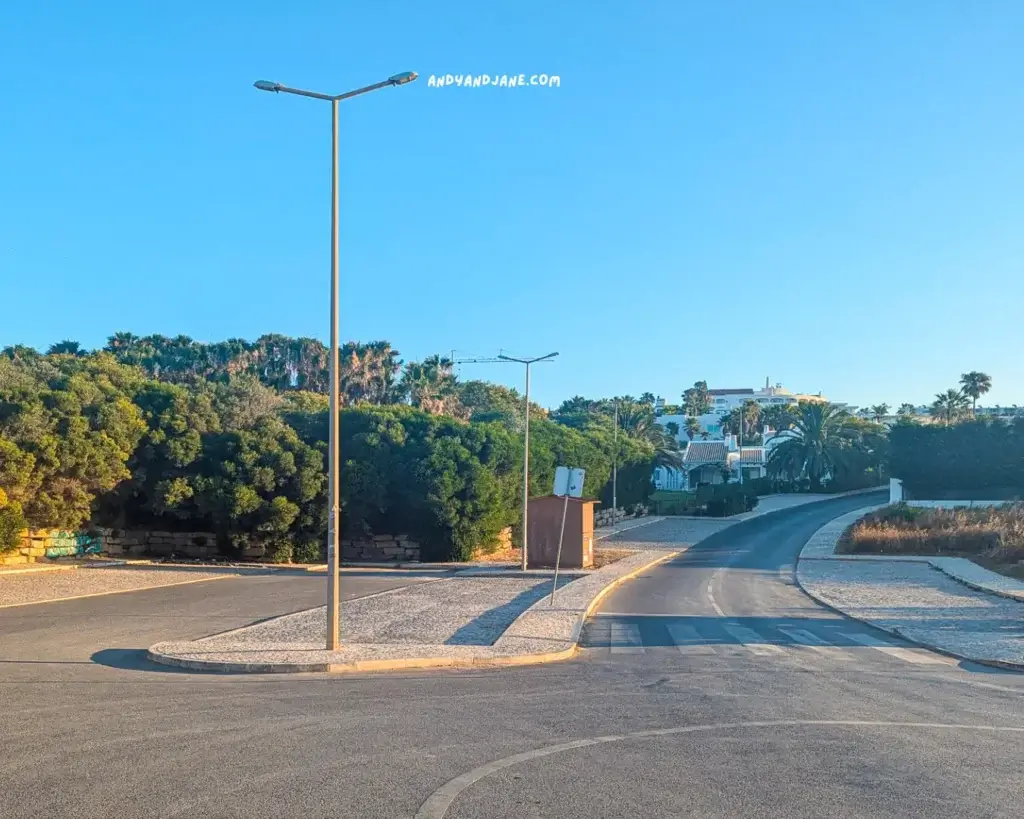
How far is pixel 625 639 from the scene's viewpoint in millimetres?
16609

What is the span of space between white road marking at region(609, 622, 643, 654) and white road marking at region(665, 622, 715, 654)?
66 cm

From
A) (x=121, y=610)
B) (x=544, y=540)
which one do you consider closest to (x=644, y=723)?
(x=121, y=610)

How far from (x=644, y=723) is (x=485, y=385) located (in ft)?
262

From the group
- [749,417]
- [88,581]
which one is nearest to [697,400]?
[749,417]

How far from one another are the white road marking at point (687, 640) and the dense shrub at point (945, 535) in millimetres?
20500

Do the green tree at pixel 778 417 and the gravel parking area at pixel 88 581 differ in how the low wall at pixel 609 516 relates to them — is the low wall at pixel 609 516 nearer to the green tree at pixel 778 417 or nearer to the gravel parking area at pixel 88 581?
the gravel parking area at pixel 88 581

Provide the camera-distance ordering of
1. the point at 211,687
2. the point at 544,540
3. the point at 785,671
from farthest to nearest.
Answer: the point at 544,540 → the point at 785,671 → the point at 211,687

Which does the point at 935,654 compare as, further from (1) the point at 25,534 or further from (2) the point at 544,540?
(1) the point at 25,534

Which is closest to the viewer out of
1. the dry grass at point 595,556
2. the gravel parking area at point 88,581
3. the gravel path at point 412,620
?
the gravel path at point 412,620

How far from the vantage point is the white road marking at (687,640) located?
Answer: 15163 mm

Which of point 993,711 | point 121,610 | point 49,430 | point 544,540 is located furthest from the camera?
point 544,540

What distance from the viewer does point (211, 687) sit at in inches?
448

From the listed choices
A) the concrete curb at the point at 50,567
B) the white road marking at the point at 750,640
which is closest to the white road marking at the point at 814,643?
the white road marking at the point at 750,640

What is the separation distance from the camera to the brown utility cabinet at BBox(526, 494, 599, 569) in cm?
3344
